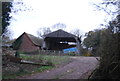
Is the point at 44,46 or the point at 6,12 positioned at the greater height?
the point at 6,12

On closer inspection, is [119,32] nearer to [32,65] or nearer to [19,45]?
[32,65]

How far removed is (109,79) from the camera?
16.1 ft

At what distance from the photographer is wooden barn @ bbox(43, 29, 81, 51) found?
3231 centimetres

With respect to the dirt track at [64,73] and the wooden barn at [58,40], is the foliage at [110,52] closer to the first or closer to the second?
the dirt track at [64,73]

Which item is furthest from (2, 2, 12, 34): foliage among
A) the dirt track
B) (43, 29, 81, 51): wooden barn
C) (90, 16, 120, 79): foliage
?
(43, 29, 81, 51): wooden barn

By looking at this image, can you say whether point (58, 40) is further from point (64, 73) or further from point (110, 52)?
point (110, 52)

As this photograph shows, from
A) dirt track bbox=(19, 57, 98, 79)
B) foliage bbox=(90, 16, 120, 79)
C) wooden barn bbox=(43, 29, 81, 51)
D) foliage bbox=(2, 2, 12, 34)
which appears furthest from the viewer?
wooden barn bbox=(43, 29, 81, 51)

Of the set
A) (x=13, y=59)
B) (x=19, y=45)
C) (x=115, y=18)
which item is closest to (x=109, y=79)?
(x=115, y=18)

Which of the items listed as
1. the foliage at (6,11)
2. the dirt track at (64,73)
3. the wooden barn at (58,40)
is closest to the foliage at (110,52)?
the dirt track at (64,73)

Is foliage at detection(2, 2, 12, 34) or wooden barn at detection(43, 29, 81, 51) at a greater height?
foliage at detection(2, 2, 12, 34)

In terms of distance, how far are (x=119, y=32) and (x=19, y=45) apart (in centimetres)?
2779

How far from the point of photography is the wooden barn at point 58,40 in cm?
3231

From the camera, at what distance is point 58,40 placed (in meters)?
37.6

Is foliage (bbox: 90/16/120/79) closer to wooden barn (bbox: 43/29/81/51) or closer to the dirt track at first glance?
the dirt track
